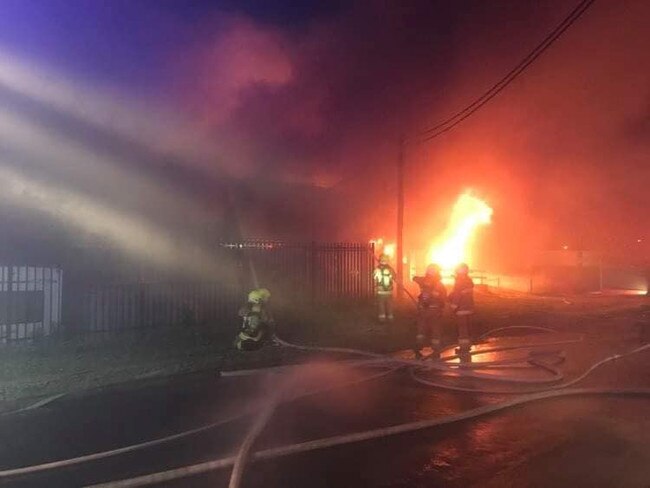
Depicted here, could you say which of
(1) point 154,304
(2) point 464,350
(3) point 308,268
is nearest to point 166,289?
(1) point 154,304

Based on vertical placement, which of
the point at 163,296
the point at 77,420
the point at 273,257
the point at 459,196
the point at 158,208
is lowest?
the point at 77,420

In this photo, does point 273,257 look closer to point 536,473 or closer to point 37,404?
point 37,404

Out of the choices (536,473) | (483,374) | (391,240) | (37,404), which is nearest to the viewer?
(536,473)

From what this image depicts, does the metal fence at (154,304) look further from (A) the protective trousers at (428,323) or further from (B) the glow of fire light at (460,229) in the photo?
(B) the glow of fire light at (460,229)

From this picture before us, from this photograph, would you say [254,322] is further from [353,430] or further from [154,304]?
[353,430]

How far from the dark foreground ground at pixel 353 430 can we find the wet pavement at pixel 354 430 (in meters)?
0.01

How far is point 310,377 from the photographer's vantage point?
7.29 m

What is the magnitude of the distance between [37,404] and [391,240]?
17.6 metres

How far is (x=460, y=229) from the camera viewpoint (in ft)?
85.3

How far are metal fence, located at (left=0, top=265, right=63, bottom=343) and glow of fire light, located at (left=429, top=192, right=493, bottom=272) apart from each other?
17.1 meters

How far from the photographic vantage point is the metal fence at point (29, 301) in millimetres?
10086

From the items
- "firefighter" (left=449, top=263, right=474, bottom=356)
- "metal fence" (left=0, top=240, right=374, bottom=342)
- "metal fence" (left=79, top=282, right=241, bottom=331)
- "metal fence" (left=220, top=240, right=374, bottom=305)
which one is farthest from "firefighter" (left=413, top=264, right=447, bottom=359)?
"metal fence" (left=220, top=240, right=374, bottom=305)

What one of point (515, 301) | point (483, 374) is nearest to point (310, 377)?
point (483, 374)

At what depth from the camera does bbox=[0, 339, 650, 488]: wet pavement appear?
4.04m
